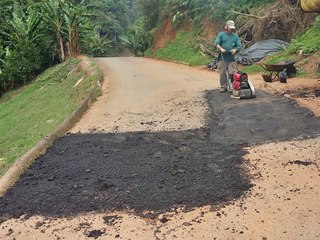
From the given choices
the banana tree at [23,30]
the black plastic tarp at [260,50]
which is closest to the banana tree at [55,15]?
the banana tree at [23,30]

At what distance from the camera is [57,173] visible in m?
6.23

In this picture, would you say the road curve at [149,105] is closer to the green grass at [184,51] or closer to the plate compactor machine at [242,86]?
the plate compactor machine at [242,86]

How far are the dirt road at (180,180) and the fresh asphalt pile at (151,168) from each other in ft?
0.05

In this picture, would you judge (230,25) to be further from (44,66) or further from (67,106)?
(44,66)

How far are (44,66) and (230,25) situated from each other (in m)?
14.7

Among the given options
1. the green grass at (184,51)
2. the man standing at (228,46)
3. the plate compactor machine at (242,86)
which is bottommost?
the green grass at (184,51)

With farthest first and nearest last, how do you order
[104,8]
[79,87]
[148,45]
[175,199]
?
[104,8] → [148,45] → [79,87] → [175,199]

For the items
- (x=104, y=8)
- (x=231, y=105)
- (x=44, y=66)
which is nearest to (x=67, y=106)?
(x=231, y=105)

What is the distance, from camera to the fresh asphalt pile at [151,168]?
16.9 ft

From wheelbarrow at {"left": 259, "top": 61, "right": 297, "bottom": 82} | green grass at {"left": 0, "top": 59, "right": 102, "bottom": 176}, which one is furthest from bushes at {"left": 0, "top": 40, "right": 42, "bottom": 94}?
wheelbarrow at {"left": 259, "top": 61, "right": 297, "bottom": 82}

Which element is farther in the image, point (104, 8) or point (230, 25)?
point (104, 8)

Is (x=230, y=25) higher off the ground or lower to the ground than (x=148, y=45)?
higher

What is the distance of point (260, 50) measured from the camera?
17875mm

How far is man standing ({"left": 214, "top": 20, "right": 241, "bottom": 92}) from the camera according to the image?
1026 centimetres
